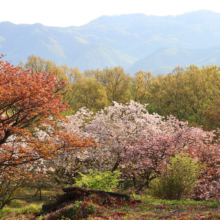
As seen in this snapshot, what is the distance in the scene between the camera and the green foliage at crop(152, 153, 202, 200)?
34.3ft

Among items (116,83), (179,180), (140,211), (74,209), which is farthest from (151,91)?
(74,209)

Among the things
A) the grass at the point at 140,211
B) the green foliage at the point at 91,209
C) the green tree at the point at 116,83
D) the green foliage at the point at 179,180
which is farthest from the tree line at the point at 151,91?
the green foliage at the point at 91,209

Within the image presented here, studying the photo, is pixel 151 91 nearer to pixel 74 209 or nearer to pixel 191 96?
pixel 191 96

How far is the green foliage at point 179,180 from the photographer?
10445mm

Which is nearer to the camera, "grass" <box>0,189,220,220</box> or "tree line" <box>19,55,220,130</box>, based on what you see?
"grass" <box>0,189,220,220</box>

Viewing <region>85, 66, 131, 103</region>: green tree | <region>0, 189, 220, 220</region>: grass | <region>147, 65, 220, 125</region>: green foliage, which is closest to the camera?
<region>0, 189, 220, 220</region>: grass

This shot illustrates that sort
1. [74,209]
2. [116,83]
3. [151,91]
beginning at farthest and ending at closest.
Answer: [151,91]
[116,83]
[74,209]

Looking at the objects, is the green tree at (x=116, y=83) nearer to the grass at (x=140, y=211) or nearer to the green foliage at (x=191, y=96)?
the green foliage at (x=191, y=96)

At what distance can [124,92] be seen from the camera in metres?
39.5

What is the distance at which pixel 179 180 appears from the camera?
1042cm

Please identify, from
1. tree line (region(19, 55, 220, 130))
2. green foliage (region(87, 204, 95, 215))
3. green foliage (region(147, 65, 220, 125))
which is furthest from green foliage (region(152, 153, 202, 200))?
green foliage (region(147, 65, 220, 125))

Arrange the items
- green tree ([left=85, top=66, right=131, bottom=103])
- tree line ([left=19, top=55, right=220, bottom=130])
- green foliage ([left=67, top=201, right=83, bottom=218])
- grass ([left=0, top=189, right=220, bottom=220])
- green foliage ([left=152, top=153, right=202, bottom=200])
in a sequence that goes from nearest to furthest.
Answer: grass ([left=0, top=189, right=220, bottom=220]), green foliage ([left=67, top=201, right=83, bottom=218]), green foliage ([left=152, top=153, right=202, bottom=200]), tree line ([left=19, top=55, right=220, bottom=130]), green tree ([left=85, top=66, right=131, bottom=103])

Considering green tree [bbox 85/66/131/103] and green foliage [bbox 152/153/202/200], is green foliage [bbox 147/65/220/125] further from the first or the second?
green foliage [bbox 152/153/202/200]

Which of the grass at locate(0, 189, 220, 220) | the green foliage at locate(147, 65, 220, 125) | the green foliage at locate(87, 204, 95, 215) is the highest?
the green foliage at locate(147, 65, 220, 125)
